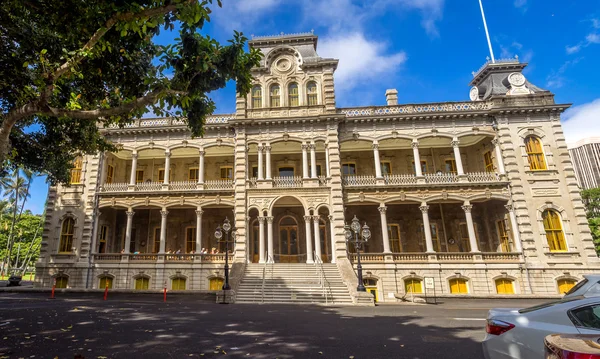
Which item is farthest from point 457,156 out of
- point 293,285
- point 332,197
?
point 293,285

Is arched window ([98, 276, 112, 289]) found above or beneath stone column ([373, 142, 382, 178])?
beneath

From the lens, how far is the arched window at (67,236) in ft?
71.2

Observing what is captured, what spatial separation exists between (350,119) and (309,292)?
1229 centimetres

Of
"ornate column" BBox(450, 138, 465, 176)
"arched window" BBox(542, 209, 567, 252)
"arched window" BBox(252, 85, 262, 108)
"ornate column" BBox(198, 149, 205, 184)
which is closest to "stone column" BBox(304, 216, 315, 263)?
"ornate column" BBox(198, 149, 205, 184)

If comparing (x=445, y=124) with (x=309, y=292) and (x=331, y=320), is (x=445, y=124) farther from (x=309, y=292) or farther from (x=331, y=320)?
(x=331, y=320)

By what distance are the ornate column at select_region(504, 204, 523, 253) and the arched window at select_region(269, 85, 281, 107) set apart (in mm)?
17063

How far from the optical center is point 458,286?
19.3 meters

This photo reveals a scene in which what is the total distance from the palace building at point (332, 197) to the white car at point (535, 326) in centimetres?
1451

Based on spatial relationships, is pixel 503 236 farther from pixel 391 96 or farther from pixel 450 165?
pixel 391 96

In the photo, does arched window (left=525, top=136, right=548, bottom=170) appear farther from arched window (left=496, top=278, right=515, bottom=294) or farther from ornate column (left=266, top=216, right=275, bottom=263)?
ornate column (left=266, top=216, right=275, bottom=263)

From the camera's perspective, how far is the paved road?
5656 mm

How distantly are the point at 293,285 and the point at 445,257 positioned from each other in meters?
10.2

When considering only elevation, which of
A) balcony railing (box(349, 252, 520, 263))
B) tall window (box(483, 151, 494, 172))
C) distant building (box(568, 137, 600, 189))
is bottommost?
balcony railing (box(349, 252, 520, 263))

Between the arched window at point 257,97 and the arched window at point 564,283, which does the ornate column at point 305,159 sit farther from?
the arched window at point 564,283
